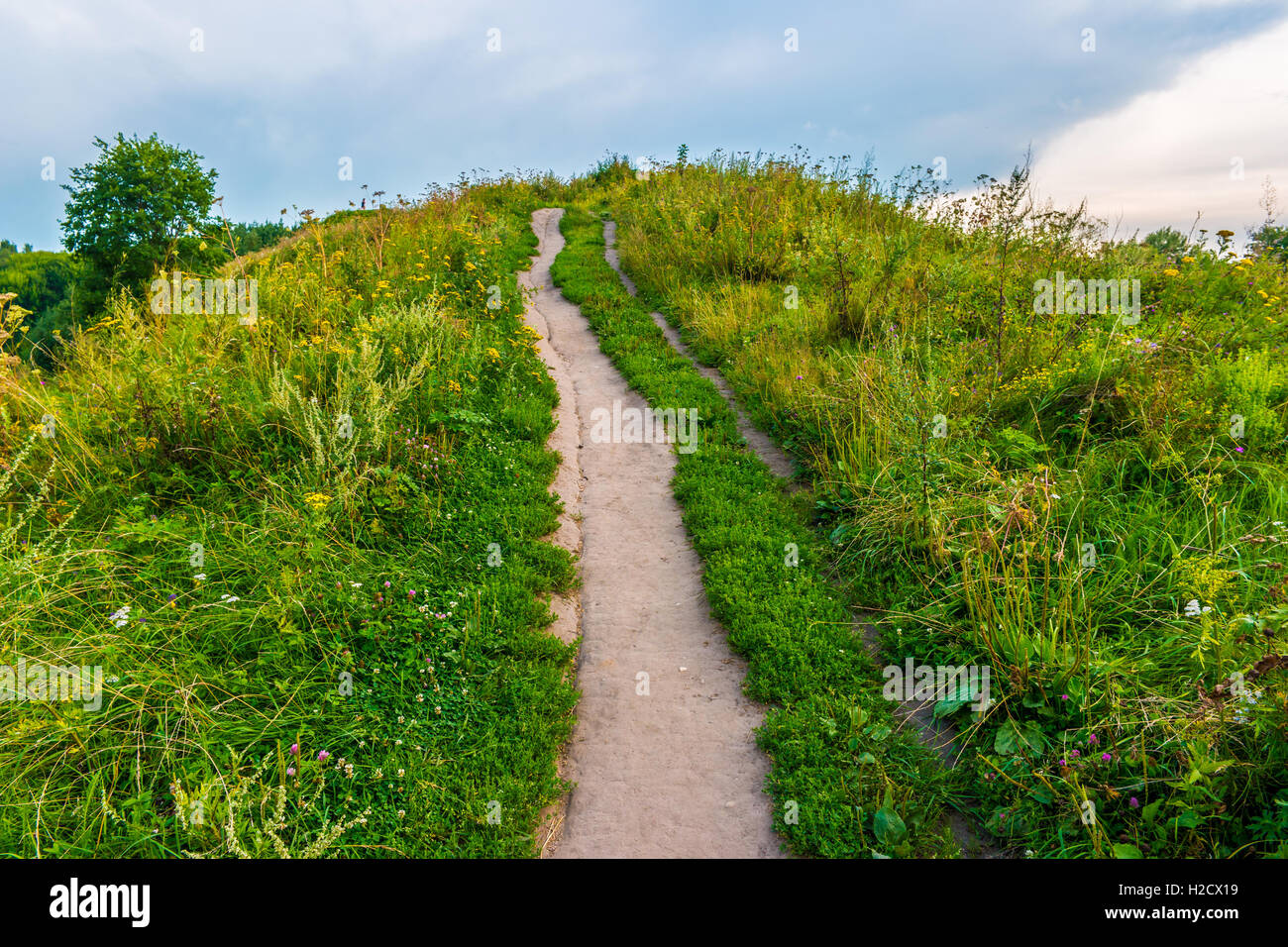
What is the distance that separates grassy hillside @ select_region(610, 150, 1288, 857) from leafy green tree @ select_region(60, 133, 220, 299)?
2297 cm

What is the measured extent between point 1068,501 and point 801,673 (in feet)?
8.52

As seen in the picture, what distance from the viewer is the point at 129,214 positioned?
2242 cm

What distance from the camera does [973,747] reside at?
3.56 meters

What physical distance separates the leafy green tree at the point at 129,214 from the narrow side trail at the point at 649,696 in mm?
22505

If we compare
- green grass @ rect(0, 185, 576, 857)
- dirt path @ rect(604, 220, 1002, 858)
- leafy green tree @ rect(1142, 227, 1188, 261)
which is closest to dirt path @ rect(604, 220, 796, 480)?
dirt path @ rect(604, 220, 1002, 858)

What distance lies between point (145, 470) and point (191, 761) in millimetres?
3469

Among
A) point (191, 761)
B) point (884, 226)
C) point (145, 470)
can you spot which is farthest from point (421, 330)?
point (884, 226)

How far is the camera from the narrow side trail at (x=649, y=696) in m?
3.35

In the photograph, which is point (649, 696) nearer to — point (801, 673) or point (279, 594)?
point (801, 673)

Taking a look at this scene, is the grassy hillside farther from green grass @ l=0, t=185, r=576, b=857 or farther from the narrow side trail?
green grass @ l=0, t=185, r=576, b=857

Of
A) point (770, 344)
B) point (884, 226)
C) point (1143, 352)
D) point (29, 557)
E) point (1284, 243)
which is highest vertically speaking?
point (884, 226)
